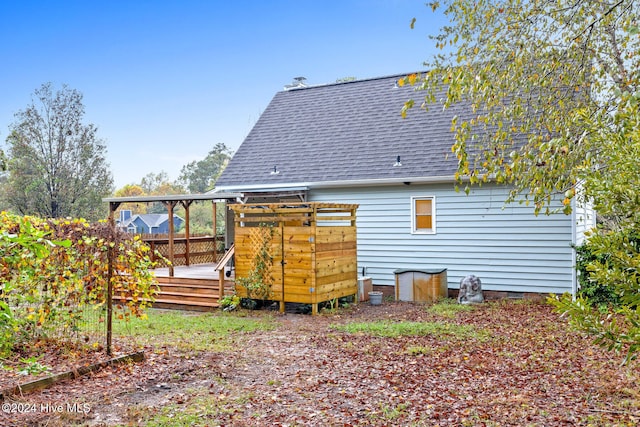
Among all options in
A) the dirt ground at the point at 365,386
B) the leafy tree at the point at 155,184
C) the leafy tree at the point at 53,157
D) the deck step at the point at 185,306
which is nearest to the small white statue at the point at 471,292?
the dirt ground at the point at 365,386

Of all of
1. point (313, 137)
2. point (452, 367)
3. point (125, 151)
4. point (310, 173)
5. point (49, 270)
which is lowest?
point (452, 367)

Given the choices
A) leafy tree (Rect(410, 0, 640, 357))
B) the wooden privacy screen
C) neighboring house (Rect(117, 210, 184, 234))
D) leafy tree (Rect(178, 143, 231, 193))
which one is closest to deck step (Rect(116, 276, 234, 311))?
the wooden privacy screen

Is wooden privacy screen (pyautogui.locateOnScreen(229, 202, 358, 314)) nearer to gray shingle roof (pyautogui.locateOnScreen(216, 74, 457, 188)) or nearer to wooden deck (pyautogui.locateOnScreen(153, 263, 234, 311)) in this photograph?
wooden deck (pyautogui.locateOnScreen(153, 263, 234, 311))

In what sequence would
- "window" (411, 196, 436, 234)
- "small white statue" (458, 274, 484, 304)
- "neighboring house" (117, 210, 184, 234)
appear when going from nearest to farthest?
"small white statue" (458, 274, 484, 304) < "window" (411, 196, 436, 234) < "neighboring house" (117, 210, 184, 234)

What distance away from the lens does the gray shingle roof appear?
13.5 meters

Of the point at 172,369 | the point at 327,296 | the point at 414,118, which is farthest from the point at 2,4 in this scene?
the point at 172,369

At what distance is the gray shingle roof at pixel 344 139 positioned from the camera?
1346 cm

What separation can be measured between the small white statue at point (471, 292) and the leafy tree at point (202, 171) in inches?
1820

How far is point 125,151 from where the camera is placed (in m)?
51.2

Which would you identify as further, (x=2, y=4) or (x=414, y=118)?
(x=2, y=4)

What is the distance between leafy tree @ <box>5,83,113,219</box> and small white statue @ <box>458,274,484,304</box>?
19331 millimetres

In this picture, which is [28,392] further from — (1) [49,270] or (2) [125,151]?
(2) [125,151]

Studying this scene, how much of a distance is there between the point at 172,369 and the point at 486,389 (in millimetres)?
3648

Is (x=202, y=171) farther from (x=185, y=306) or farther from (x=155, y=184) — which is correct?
(x=185, y=306)
